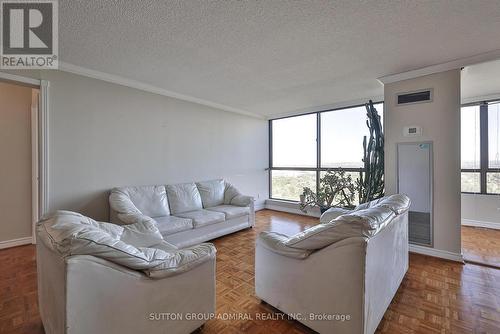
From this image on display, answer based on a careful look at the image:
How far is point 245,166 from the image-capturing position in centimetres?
511

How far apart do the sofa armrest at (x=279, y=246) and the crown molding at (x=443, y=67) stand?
283 cm

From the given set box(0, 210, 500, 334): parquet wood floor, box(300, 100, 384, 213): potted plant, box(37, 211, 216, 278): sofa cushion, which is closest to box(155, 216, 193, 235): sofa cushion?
box(0, 210, 500, 334): parquet wood floor

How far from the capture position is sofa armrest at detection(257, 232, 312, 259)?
146 centimetres

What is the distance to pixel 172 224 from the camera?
2756 millimetres

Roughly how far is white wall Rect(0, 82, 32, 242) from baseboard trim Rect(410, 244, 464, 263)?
5429 mm

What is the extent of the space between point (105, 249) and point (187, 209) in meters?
2.44

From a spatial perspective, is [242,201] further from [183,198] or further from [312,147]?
[312,147]

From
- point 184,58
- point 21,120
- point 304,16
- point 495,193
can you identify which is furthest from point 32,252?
point 495,193

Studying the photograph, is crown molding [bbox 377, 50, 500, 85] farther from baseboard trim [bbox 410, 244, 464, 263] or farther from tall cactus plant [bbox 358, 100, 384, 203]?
baseboard trim [bbox 410, 244, 464, 263]

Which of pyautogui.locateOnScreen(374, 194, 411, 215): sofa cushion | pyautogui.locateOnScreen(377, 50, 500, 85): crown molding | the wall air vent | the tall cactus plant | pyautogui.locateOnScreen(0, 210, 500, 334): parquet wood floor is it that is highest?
pyautogui.locateOnScreen(377, 50, 500, 85): crown molding

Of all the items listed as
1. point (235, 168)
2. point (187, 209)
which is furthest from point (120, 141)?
point (235, 168)

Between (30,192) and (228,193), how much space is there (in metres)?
2.96

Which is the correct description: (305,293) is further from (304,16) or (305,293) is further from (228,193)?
(228,193)

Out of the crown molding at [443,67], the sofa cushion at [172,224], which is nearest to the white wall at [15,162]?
the sofa cushion at [172,224]
